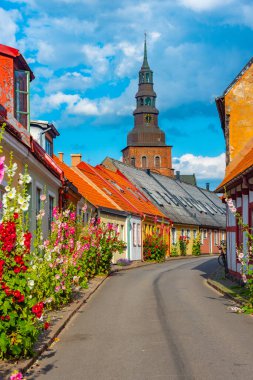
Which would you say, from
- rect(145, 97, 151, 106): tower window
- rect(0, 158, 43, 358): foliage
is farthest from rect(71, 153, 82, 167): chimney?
rect(145, 97, 151, 106): tower window

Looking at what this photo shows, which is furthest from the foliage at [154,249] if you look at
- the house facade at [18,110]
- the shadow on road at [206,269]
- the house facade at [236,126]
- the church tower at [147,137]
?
the church tower at [147,137]

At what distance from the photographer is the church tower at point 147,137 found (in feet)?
371

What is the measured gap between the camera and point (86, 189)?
112ft

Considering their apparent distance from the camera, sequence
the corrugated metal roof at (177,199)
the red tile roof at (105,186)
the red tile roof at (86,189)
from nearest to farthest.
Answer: the red tile roof at (86,189)
the red tile roof at (105,186)
the corrugated metal roof at (177,199)

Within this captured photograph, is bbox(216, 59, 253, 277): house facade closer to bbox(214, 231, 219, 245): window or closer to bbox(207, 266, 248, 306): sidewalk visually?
bbox(207, 266, 248, 306): sidewalk

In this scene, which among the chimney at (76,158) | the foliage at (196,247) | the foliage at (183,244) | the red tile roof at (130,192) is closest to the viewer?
the chimney at (76,158)

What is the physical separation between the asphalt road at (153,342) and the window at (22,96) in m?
5.05

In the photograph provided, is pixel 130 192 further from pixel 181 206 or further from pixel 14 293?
pixel 14 293

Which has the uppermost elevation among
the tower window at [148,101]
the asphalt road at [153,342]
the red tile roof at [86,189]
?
the tower window at [148,101]

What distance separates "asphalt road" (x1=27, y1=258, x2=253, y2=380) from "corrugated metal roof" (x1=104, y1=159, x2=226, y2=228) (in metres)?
34.5

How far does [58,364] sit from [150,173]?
5188 cm

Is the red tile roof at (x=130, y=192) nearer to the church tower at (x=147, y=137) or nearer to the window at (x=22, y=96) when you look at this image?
the window at (x=22, y=96)

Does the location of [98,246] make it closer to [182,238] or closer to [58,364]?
[58,364]

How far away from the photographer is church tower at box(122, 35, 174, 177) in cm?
11306
